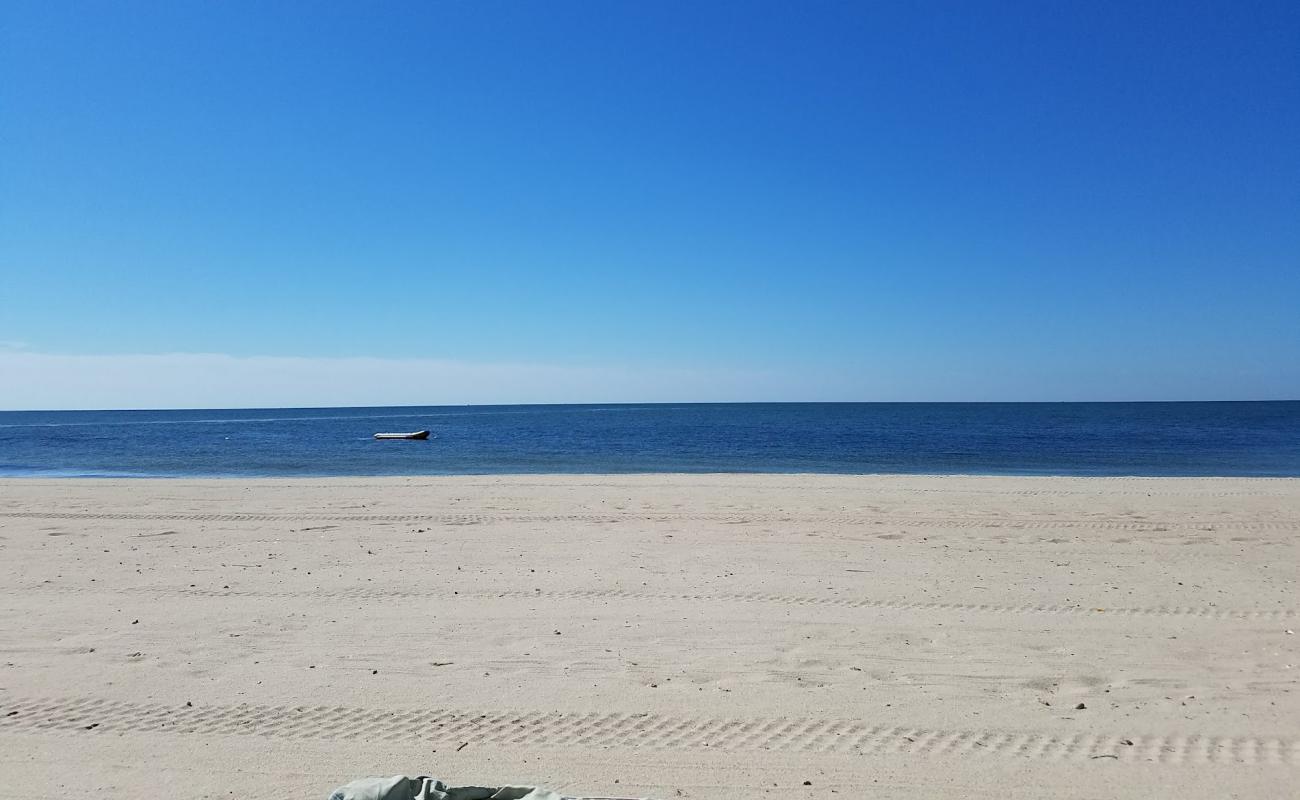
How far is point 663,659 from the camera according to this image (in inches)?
242

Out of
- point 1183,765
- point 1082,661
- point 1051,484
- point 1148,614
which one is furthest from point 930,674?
point 1051,484

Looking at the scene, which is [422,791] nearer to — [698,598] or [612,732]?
[612,732]

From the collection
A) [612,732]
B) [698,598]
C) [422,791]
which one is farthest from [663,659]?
[422,791]

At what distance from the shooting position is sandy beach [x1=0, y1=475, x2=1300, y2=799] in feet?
14.3

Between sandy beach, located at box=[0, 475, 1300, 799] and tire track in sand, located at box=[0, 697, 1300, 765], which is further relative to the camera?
tire track in sand, located at box=[0, 697, 1300, 765]

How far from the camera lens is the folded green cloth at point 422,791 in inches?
143

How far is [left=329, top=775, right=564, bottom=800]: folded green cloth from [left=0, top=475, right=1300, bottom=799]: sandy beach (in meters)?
0.40

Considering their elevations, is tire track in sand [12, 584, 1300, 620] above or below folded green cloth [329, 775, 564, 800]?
below

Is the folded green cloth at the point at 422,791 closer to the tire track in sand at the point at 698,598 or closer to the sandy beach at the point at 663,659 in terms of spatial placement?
the sandy beach at the point at 663,659

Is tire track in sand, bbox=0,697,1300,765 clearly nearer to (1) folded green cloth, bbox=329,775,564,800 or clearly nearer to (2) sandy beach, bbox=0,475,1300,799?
(2) sandy beach, bbox=0,475,1300,799

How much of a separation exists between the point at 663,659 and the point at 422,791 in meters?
2.72

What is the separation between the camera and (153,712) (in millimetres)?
5156

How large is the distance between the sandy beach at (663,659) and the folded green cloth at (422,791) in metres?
0.40

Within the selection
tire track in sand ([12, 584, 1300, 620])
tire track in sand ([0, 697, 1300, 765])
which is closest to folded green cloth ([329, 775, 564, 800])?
tire track in sand ([0, 697, 1300, 765])
